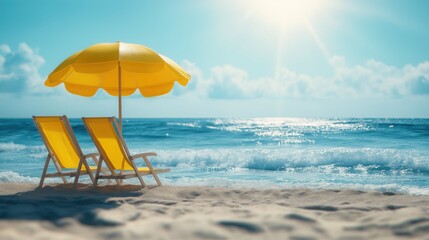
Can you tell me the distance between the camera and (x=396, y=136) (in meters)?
21.8

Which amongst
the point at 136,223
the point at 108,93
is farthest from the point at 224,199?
the point at 108,93

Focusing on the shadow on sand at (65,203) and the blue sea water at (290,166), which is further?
the blue sea water at (290,166)

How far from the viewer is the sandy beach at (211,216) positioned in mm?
3242

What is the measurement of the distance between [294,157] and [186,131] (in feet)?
42.9

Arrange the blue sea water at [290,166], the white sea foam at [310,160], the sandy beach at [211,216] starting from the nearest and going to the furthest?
the sandy beach at [211,216]
the blue sea water at [290,166]
the white sea foam at [310,160]

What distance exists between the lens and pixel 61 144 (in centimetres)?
583

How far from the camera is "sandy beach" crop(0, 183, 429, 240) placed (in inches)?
128

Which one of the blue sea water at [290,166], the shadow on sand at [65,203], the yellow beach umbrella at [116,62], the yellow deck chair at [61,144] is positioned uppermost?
the yellow beach umbrella at [116,62]

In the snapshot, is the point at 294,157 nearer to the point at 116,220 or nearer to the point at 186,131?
the point at 116,220

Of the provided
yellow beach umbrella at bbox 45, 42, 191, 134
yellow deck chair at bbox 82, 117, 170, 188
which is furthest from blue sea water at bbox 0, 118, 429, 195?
yellow beach umbrella at bbox 45, 42, 191, 134

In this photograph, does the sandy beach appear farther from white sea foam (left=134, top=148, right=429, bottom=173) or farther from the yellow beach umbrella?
white sea foam (left=134, top=148, right=429, bottom=173)

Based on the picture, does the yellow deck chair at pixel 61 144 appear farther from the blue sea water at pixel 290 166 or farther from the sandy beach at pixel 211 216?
the blue sea water at pixel 290 166

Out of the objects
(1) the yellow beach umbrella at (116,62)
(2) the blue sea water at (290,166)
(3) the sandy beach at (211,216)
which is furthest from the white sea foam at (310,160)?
(3) the sandy beach at (211,216)

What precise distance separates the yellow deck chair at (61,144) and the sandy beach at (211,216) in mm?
479
